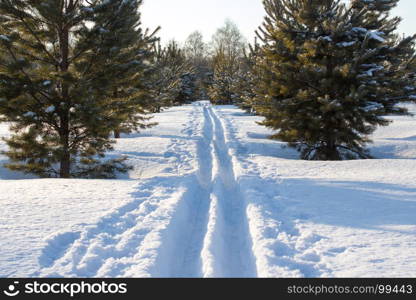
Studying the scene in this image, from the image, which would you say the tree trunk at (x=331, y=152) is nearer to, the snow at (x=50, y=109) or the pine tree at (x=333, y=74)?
the pine tree at (x=333, y=74)

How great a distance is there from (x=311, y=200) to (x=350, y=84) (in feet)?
17.7

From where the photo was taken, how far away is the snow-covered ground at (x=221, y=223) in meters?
4.07

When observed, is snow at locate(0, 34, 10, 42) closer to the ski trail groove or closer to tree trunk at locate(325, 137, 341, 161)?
the ski trail groove

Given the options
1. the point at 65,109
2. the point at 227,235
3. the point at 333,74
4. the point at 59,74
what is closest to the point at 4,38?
the point at 59,74

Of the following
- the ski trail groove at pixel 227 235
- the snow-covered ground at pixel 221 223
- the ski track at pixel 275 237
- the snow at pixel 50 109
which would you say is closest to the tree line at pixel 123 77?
the snow at pixel 50 109

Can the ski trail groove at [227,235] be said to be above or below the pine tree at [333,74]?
below

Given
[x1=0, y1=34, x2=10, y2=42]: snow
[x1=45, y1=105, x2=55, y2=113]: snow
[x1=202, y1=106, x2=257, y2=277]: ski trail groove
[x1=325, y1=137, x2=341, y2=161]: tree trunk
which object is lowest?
[x1=202, y1=106, x2=257, y2=277]: ski trail groove

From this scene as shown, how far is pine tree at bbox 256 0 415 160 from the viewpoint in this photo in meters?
9.80

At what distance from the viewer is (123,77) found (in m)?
9.41

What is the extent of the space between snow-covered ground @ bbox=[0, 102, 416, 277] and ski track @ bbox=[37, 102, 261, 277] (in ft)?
0.07

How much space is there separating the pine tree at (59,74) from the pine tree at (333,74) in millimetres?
5163

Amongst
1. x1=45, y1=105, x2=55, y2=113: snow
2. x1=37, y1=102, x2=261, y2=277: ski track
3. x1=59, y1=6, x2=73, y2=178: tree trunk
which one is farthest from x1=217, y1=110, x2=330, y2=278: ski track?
x1=45, y1=105, x2=55, y2=113: snow

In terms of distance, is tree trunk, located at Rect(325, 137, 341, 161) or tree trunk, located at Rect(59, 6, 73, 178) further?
tree trunk, located at Rect(325, 137, 341, 161)

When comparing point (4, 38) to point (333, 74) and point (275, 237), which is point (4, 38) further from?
point (333, 74)
